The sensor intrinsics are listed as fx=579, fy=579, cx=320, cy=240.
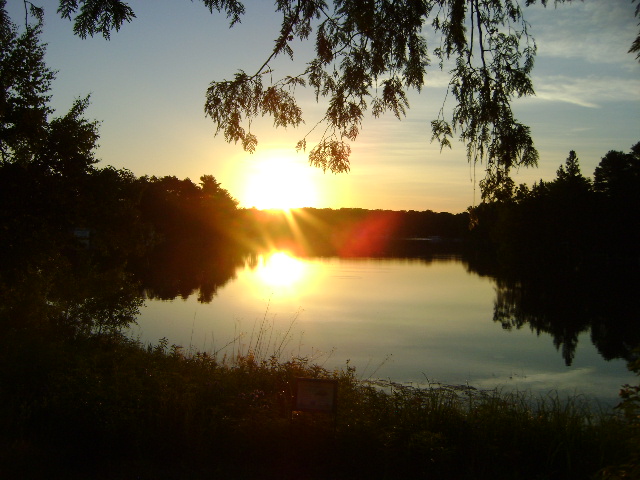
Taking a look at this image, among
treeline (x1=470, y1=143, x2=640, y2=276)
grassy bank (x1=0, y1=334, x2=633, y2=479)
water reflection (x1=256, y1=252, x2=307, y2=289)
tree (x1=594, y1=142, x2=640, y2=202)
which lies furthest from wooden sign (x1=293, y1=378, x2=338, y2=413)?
tree (x1=594, y1=142, x2=640, y2=202)

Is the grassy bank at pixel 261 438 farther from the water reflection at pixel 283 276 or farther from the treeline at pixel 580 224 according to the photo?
the treeline at pixel 580 224

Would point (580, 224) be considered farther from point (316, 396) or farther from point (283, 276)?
point (316, 396)

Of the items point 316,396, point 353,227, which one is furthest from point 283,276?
point 353,227

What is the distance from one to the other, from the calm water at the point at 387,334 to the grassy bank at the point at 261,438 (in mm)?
6238

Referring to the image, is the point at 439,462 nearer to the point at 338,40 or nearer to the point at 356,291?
the point at 338,40

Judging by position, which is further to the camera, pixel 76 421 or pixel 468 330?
pixel 468 330

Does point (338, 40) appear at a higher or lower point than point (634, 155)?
lower

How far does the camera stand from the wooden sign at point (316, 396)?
5805 mm

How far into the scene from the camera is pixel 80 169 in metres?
12.5

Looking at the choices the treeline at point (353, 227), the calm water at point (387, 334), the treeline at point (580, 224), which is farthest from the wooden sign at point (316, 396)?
the treeline at point (353, 227)

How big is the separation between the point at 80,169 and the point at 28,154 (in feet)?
4.62

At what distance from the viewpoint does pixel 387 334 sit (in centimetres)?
2069

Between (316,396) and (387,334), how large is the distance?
15.1 meters

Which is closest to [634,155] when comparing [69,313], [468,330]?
[468,330]
